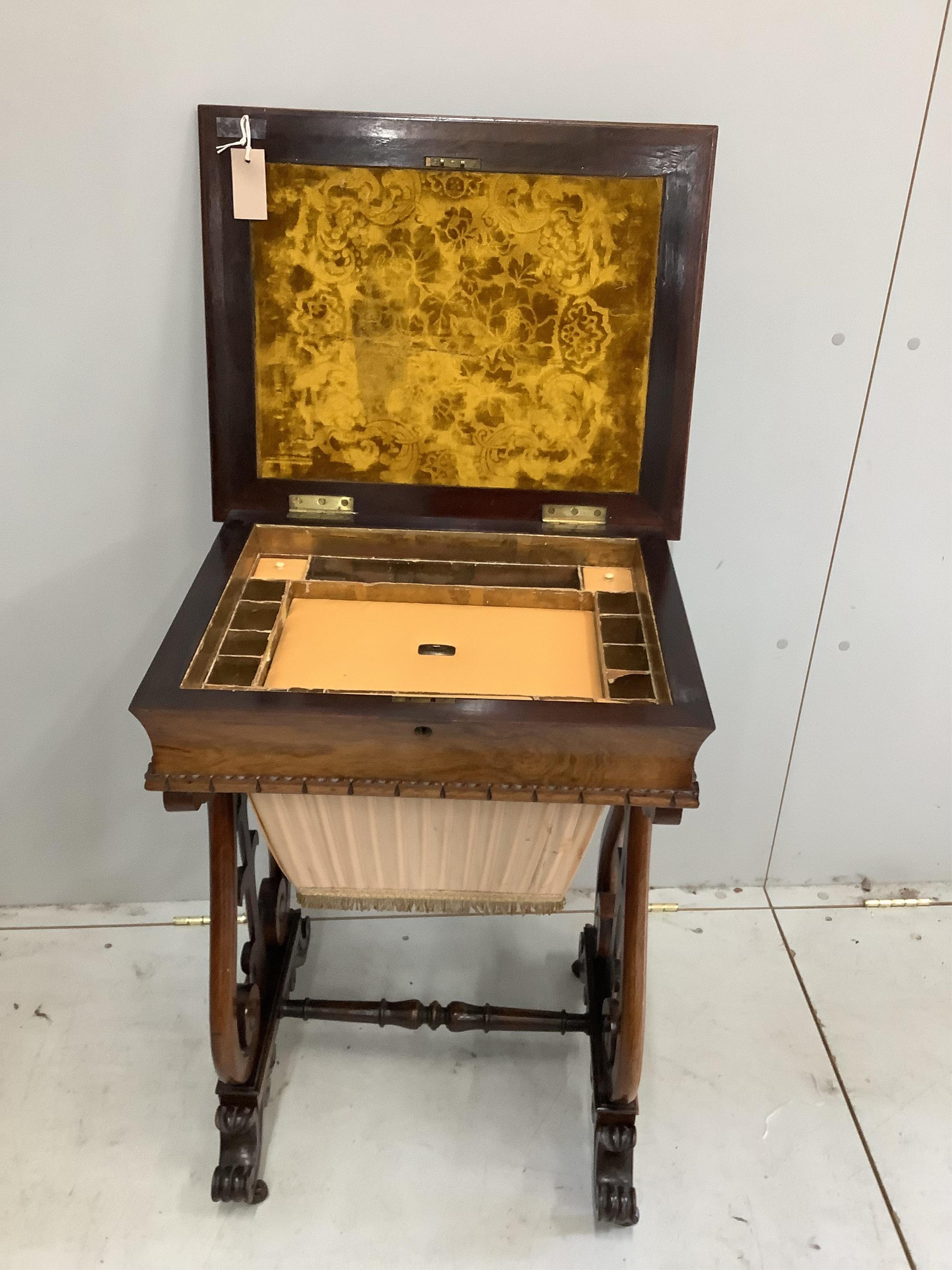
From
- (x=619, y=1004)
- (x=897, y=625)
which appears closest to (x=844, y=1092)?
(x=619, y=1004)

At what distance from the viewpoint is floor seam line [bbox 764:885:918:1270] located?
153cm

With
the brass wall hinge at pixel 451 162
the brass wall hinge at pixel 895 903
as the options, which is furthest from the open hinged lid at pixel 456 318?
the brass wall hinge at pixel 895 903

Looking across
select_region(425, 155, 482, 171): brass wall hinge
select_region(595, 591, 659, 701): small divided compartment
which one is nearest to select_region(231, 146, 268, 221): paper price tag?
select_region(425, 155, 482, 171): brass wall hinge

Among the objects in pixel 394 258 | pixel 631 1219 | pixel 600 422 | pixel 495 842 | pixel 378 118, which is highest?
pixel 378 118

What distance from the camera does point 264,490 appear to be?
1.47 m

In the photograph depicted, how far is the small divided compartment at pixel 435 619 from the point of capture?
1.23m

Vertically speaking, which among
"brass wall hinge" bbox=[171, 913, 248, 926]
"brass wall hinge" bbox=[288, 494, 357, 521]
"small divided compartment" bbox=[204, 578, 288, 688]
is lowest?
"brass wall hinge" bbox=[171, 913, 248, 926]

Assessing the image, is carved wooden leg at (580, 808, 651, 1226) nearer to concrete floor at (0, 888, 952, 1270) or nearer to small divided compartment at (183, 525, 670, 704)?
concrete floor at (0, 888, 952, 1270)

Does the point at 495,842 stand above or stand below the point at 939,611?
below

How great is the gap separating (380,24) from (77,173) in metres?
0.45

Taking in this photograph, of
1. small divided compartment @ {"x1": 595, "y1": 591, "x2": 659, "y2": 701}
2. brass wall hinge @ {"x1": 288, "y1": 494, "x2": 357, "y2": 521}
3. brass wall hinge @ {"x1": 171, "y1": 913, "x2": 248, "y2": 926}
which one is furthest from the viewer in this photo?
brass wall hinge @ {"x1": 171, "y1": 913, "x2": 248, "y2": 926}

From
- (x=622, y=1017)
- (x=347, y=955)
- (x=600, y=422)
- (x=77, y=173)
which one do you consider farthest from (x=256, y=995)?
(x=77, y=173)

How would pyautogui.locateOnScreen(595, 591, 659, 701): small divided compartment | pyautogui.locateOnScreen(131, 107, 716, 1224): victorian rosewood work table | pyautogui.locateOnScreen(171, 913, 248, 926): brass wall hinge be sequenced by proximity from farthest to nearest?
1. pyautogui.locateOnScreen(171, 913, 248, 926): brass wall hinge
2. pyautogui.locateOnScreen(131, 107, 716, 1224): victorian rosewood work table
3. pyautogui.locateOnScreen(595, 591, 659, 701): small divided compartment

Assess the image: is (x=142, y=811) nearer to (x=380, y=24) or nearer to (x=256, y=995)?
(x=256, y=995)
